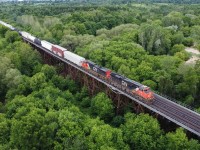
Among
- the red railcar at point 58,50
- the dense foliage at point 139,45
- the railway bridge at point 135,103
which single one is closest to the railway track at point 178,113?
the railway bridge at point 135,103

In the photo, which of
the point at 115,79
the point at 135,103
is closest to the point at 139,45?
the point at 115,79

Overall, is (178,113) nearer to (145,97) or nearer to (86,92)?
(145,97)

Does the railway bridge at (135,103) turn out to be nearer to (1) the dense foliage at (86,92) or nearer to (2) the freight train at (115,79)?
(2) the freight train at (115,79)

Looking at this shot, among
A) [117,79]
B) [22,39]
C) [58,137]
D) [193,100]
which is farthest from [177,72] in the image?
[22,39]

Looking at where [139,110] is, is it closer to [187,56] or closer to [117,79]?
[117,79]

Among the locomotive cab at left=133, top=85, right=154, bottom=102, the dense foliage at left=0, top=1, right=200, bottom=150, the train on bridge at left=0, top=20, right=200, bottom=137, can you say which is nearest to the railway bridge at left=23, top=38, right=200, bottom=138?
the train on bridge at left=0, top=20, right=200, bottom=137

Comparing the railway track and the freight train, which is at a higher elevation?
the freight train

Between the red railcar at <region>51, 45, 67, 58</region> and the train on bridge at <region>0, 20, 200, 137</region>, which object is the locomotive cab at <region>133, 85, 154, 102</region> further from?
the red railcar at <region>51, 45, 67, 58</region>
